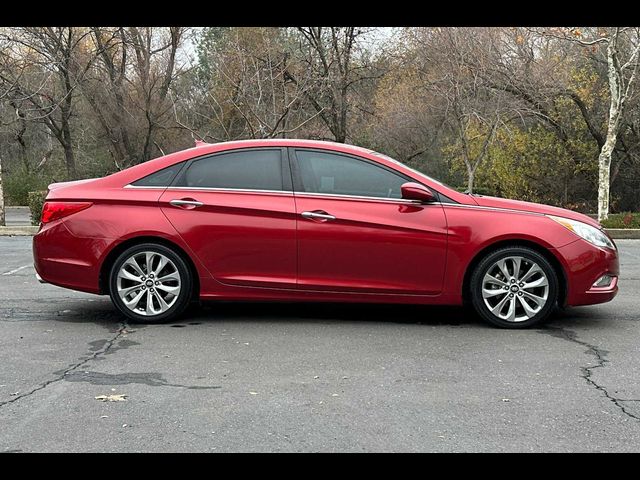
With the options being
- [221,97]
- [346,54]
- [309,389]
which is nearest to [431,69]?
[346,54]

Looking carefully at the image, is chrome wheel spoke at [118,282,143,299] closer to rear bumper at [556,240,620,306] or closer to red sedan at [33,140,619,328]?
red sedan at [33,140,619,328]

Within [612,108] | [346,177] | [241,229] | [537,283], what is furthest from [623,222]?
[241,229]

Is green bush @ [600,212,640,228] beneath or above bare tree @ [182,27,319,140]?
beneath

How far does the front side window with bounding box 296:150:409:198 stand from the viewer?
6.25 meters

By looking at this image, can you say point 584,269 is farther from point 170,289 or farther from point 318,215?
point 170,289

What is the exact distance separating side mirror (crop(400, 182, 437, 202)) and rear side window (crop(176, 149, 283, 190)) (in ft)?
3.54

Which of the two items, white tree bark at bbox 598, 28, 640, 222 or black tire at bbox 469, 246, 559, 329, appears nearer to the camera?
black tire at bbox 469, 246, 559, 329

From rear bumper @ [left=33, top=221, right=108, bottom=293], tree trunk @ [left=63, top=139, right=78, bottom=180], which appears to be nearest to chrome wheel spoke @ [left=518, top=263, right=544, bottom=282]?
rear bumper @ [left=33, top=221, right=108, bottom=293]

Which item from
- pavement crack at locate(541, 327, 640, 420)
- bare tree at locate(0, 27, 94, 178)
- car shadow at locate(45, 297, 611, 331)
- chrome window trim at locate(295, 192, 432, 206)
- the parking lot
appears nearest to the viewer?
the parking lot

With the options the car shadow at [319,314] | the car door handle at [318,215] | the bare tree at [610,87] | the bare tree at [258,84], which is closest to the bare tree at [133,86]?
the bare tree at [258,84]

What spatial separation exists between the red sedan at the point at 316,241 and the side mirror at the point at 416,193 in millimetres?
11

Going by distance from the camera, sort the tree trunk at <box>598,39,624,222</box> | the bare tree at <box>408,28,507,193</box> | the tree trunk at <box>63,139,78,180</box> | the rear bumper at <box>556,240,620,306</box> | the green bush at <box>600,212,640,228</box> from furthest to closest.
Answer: the tree trunk at <box>63,139,78,180</box>, the bare tree at <box>408,28,507,193</box>, the tree trunk at <box>598,39,624,222</box>, the green bush at <box>600,212,640,228</box>, the rear bumper at <box>556,240,620,306</box>

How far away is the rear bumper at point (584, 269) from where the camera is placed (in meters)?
6.05

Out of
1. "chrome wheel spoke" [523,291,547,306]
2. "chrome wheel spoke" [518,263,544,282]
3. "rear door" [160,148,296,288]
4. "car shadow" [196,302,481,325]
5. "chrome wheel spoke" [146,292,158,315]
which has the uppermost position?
"rear door" [160,148,296,288]
